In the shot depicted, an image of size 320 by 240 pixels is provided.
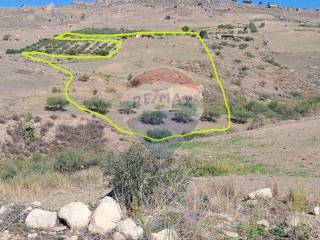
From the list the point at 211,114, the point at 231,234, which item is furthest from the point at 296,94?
the point at 231,234

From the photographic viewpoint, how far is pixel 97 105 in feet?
90.8

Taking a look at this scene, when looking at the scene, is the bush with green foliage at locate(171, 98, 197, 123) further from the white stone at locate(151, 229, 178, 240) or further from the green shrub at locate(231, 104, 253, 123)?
the white stone at locate(151, 229, 178, 240)

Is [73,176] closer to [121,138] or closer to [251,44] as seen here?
[121,138]

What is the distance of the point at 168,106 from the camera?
95.3ft

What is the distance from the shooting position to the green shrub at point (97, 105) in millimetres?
27514

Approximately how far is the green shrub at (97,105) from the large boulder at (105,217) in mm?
20802

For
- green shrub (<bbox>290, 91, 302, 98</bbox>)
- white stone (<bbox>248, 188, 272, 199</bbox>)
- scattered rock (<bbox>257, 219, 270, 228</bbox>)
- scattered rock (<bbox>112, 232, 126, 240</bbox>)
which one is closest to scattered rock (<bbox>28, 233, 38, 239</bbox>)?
scattered rock (<bbox>112, 232, 126, 240</bbox>)

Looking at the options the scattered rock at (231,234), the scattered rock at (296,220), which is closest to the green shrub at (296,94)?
the scattered rock at (296,220)

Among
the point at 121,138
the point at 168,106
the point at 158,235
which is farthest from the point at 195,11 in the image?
the point at 158,235

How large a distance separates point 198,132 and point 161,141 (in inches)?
168

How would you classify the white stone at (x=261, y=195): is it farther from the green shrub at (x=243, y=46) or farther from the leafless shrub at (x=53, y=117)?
the green shrub at (x=243, y=46)

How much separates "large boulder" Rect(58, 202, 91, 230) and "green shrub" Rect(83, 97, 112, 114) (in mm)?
20676

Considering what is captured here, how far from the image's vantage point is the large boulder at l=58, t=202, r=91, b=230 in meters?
6.60

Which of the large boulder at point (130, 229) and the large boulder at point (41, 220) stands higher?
the large boulder at point (130, 229)
